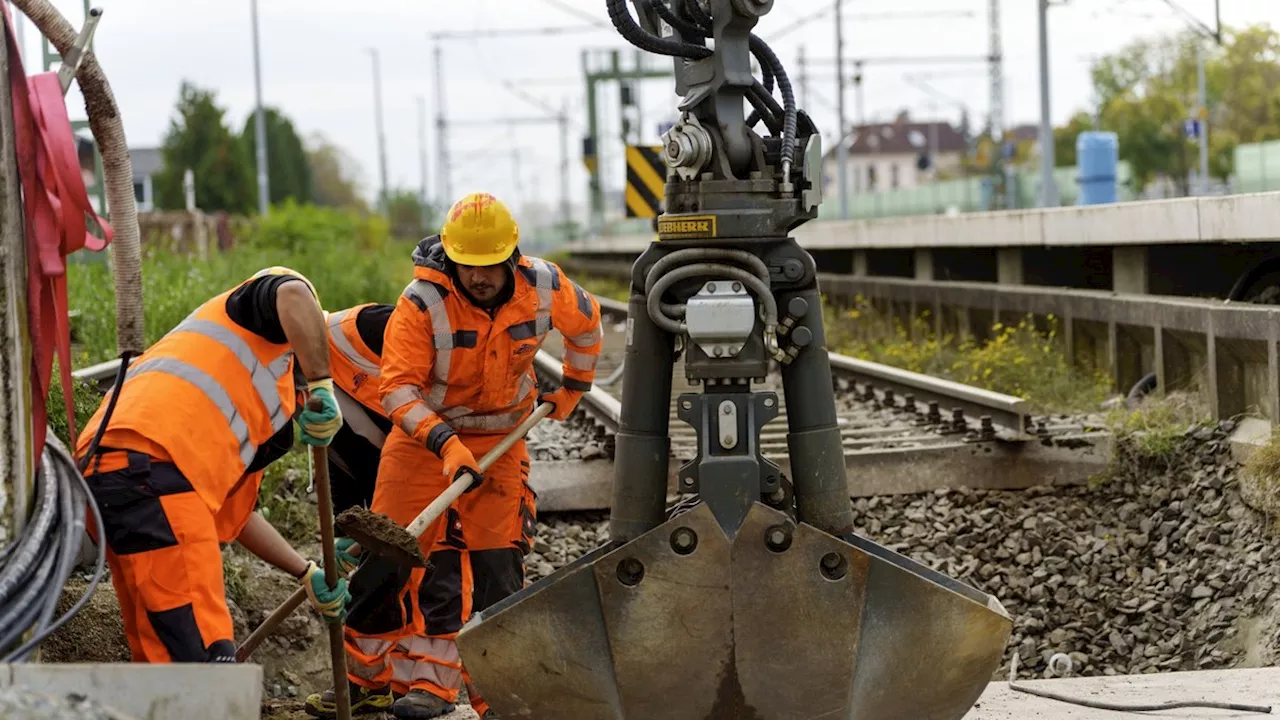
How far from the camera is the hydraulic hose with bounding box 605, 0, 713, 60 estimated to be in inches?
186

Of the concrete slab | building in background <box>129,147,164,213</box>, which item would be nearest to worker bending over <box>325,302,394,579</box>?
the concrete slab

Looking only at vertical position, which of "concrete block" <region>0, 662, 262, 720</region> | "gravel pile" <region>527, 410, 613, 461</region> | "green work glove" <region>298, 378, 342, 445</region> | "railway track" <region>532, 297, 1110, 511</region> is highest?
"green work glove" <region>298, 378, 342, 445</region>

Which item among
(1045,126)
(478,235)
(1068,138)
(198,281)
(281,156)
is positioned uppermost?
(281,156)

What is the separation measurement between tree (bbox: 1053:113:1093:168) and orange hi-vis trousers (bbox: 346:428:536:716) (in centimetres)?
5240

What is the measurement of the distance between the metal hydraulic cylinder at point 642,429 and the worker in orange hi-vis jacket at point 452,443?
0.67m

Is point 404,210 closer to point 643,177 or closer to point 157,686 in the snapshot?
point 643,177

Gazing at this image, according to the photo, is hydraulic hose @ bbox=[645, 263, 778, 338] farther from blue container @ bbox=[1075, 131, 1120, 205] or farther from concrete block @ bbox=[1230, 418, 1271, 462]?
blue container @ bbox=[1075, 131, 1120, 205]

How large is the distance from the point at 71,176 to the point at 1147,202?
24.1ft

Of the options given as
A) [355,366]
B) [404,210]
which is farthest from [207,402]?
[404,210]

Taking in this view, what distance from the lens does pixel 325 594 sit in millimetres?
4812

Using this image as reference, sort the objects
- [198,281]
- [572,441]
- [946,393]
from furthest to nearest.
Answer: [198,281]
[946,393]
[572,441]

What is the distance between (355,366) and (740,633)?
2216 mm

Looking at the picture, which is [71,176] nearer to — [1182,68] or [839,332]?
[839,332]

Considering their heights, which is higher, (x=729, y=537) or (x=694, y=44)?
(x=694, y=44)
